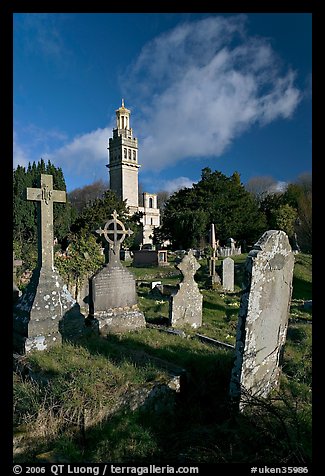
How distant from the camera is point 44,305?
19.9ft

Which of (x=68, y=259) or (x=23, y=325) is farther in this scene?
(x=68, y=259)

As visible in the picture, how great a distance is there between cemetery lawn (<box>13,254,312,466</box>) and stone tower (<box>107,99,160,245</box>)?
48.5 metres

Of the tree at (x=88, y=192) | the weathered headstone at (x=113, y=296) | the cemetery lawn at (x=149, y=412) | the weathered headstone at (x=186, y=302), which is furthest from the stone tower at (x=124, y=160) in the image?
the cemetery lawn at (x=149, y=412)

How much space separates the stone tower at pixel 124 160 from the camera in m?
55.4

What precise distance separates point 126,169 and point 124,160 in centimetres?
163

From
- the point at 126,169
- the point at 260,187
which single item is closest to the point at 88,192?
the point at 126,169

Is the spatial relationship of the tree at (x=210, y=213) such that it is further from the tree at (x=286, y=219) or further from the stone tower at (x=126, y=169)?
the stone tower at (x=126, y=169)

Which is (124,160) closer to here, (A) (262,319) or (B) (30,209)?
(B) (30,209)

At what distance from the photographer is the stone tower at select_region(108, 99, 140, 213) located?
55.4 metres

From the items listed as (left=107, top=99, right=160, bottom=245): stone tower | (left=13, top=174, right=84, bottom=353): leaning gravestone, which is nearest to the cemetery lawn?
(left=13, top=174, right=84, bottom=353): leaning gravestone

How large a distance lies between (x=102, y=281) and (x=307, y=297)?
10684mm

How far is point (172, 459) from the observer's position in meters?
3.04
